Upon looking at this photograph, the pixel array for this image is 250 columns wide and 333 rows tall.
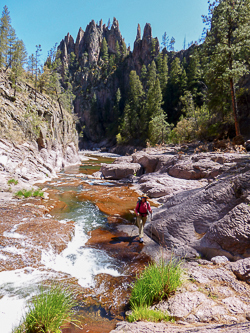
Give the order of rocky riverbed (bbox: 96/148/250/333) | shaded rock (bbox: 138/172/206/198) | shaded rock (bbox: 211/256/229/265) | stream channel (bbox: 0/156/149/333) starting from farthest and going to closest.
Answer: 1. shaded rock (bbox: 138/172/206/198)
2. shaded rock (bbox: 211/256/229/265)
3. stream channel (bbox: 0/156/149/333)
4. rocky riverbed (bbox: 96/148/250/333)

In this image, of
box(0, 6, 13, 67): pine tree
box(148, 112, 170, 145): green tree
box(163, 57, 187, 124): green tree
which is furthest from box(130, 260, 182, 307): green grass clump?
box(163, 57, 187, 124): green tree

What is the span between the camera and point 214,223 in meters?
5.84

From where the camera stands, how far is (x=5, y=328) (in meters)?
3.31

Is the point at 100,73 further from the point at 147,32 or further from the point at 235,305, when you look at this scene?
the point at 235,305

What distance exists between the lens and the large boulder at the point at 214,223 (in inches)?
201

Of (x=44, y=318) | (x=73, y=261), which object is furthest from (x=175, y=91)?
(x=44, y=318)

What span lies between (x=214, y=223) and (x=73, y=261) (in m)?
4.43

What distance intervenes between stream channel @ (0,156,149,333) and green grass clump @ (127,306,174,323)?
54 cm

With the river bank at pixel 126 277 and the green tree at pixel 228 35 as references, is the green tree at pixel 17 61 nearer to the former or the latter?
the river bank at pixel 126 277

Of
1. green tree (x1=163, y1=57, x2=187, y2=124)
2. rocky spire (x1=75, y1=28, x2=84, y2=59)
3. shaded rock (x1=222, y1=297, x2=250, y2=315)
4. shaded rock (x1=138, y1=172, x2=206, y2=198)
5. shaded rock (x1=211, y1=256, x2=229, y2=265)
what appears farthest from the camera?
rocky spire (x1=75, y1=28, x2=84, y2=59)

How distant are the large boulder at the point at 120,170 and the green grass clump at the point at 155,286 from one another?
14.9 meters

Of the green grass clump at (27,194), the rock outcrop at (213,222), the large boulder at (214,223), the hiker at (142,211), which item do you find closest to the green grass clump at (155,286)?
the rock outcrop at (213,222)

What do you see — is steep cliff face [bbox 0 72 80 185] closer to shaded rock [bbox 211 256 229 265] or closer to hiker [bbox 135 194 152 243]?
hiker [bbox 135 194 152 243]

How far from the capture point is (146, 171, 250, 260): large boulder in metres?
5.09
